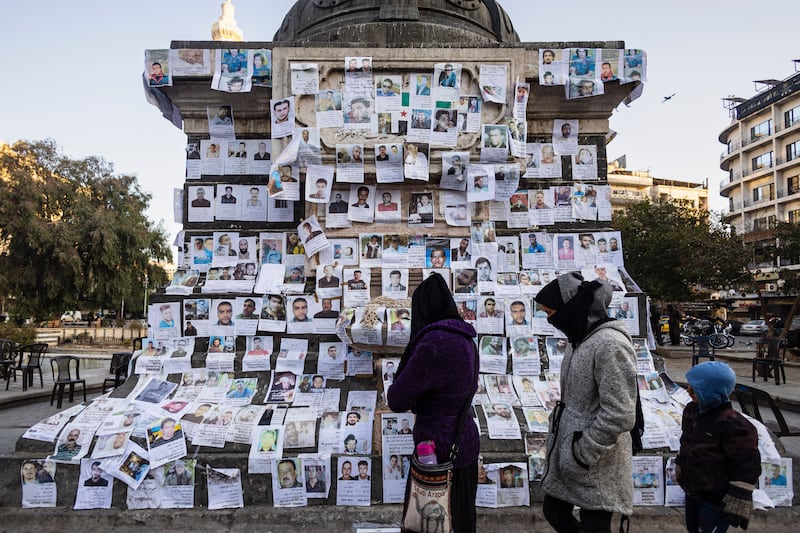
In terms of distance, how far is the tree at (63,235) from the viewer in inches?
926

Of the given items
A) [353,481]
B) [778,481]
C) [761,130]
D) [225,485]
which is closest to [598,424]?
[353,481]

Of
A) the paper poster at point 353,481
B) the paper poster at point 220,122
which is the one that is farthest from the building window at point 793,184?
the paper poster at point 353,481

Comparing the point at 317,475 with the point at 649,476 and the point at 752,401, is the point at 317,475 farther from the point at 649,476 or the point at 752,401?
the point at 752,401

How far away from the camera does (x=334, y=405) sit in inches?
172

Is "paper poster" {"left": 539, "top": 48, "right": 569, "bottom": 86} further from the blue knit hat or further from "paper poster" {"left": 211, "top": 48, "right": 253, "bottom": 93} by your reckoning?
the blue knit hat

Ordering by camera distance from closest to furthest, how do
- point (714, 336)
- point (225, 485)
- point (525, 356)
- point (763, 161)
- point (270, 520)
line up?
1. point (270, 520)
2. point (225, 485)
3. point (525, 356)
4. point (714, 336)
5. point (763, 161)

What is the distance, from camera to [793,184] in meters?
47.0

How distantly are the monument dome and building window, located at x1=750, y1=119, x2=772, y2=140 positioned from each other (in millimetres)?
52893

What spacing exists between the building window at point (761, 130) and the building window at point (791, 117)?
1644 millimetres

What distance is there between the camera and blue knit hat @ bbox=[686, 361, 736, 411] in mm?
2943

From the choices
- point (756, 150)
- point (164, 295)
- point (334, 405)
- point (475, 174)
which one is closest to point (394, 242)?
point (475, 174)

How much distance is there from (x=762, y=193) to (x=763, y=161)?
2.70m

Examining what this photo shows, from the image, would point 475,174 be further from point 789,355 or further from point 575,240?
point 789,355

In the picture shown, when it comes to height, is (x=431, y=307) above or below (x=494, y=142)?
below
